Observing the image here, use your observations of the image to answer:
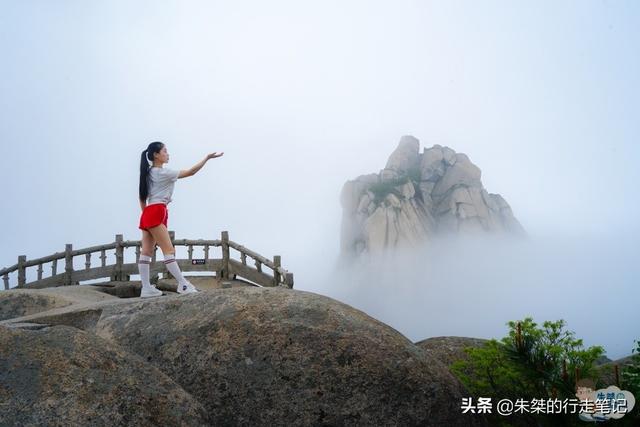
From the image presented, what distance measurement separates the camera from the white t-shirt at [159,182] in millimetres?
8203

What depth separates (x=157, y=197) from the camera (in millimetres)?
8242

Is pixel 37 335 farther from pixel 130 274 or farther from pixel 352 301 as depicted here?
pixel 352 301

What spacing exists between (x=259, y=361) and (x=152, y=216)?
401cm

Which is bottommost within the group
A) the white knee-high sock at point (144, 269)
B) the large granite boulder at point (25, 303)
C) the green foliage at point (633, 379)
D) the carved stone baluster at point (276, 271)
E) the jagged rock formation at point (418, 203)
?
the green foliage at point (633, 379)

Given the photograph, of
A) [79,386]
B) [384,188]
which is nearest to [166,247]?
[79,386]

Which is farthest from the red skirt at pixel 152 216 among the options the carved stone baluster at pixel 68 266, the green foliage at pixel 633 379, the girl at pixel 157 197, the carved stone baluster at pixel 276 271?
the carved stone baluster at pixel 68 266

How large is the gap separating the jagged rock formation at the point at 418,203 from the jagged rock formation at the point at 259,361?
61679 millimetres

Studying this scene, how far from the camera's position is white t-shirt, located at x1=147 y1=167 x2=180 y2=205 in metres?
8.20

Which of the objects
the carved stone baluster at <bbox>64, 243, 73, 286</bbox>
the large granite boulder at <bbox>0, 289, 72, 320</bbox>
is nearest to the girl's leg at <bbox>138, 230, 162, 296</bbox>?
the large granite boulder at <bbox>0, 289, 72, 320</bbox>

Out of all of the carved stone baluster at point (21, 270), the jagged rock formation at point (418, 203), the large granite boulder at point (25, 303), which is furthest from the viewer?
the jagged rock formation at point (418, 203)

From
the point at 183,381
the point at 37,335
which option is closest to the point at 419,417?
the point at 183,381

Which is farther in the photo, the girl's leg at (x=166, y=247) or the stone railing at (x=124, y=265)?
the stone railing at (x=124, y=265)

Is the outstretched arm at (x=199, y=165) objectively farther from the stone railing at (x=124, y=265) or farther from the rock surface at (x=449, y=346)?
the stone railing at (x=124, y=265)

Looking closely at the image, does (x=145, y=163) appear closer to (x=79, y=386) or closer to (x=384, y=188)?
(x=79, y=386)
